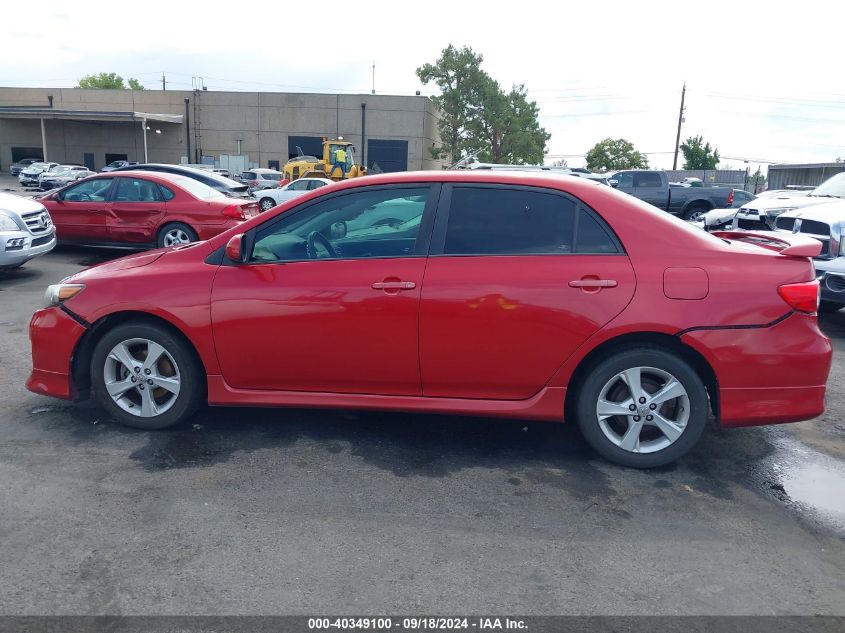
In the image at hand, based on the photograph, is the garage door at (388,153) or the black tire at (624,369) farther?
the garage door at (388,153)

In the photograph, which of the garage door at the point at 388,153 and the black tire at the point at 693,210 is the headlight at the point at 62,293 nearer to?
the black tire at the point at 693,210

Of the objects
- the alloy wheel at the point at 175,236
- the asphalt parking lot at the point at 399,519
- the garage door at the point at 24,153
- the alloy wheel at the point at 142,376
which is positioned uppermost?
the garage door at the point at 24,153

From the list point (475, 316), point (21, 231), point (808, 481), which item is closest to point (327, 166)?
point (21, 231)

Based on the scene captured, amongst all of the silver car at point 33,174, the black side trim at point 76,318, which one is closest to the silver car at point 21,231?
the black side trim at point 76,318

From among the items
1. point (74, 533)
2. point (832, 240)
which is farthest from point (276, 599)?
point (832, 240)

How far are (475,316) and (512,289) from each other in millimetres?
261

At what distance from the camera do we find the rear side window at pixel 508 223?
4082 millimetres

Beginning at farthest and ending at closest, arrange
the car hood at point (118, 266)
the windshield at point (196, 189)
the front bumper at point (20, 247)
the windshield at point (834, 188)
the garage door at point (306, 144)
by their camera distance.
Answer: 1. the garage door at point (306, 144)
2. the windshield at point (196, 189)
3. the windshield at point (834, 188)
4. the front bumper at point (20, 247)
5. the car hood at point (118, 266)

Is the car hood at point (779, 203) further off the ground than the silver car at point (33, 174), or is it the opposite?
the car hood at point (779, 203)

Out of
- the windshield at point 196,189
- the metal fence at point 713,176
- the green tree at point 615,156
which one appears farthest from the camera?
the green tree at point 615,156

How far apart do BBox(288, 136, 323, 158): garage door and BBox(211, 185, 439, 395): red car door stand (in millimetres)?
47869

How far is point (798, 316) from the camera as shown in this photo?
12.8 ft

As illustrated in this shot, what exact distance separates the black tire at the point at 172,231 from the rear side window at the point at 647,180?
17.1 meters

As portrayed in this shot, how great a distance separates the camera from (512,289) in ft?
13.0
